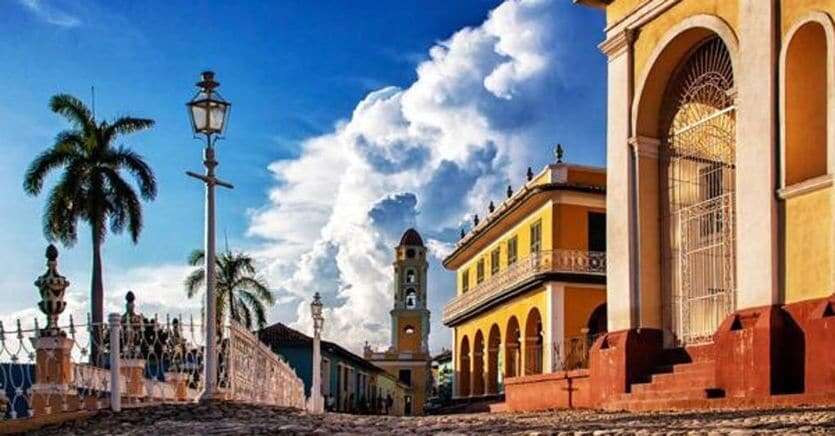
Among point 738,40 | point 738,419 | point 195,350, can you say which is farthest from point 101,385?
point 738,40

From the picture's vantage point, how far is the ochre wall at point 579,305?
107 ft

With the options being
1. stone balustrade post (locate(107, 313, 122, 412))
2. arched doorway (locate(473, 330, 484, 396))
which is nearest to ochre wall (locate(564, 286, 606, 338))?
arched doorway (locate(473, 330, 484, 396))

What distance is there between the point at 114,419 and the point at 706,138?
9236mm

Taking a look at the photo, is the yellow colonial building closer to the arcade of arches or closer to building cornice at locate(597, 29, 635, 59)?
the arcade of arches

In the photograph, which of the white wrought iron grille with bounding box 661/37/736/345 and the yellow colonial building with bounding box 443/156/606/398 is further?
the yellow colonial building with bounding box 443/156/606/398

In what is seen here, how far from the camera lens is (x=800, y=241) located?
44.0ft

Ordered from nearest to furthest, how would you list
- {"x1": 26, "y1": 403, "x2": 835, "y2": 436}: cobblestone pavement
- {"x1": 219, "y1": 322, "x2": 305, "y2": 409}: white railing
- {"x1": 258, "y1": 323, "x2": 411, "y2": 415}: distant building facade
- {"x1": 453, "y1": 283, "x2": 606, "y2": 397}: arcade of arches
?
{"x1": 26, "y1": 403, "x2": 835, "y2": 436}: cobblestone pavement < {"x1": 219, "y1": 322, "x2": 305, "y2": 409}: white railing < {"x1": 453, "y1": 283, "x2": 606, "y2": 397}: arcade of arches < {"x1": 258, "y1": 323, "x2": 411, "y2": 415}: distant building facade

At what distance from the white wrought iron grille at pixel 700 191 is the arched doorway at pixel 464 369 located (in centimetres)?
2767

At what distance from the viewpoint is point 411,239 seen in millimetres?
76375

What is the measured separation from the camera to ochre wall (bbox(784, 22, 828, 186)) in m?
13.6

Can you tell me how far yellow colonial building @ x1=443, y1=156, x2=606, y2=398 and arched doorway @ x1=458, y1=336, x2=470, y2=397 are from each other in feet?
12.4

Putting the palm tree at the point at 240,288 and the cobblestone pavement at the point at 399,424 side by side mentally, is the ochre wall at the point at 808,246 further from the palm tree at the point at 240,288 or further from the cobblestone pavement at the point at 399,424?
the palm tree at the point at 240,288

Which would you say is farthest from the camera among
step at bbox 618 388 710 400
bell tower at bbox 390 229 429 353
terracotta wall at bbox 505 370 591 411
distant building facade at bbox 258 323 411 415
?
bell tower at bbox 390 229 429 353

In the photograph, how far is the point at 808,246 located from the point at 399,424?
16.9 feet
